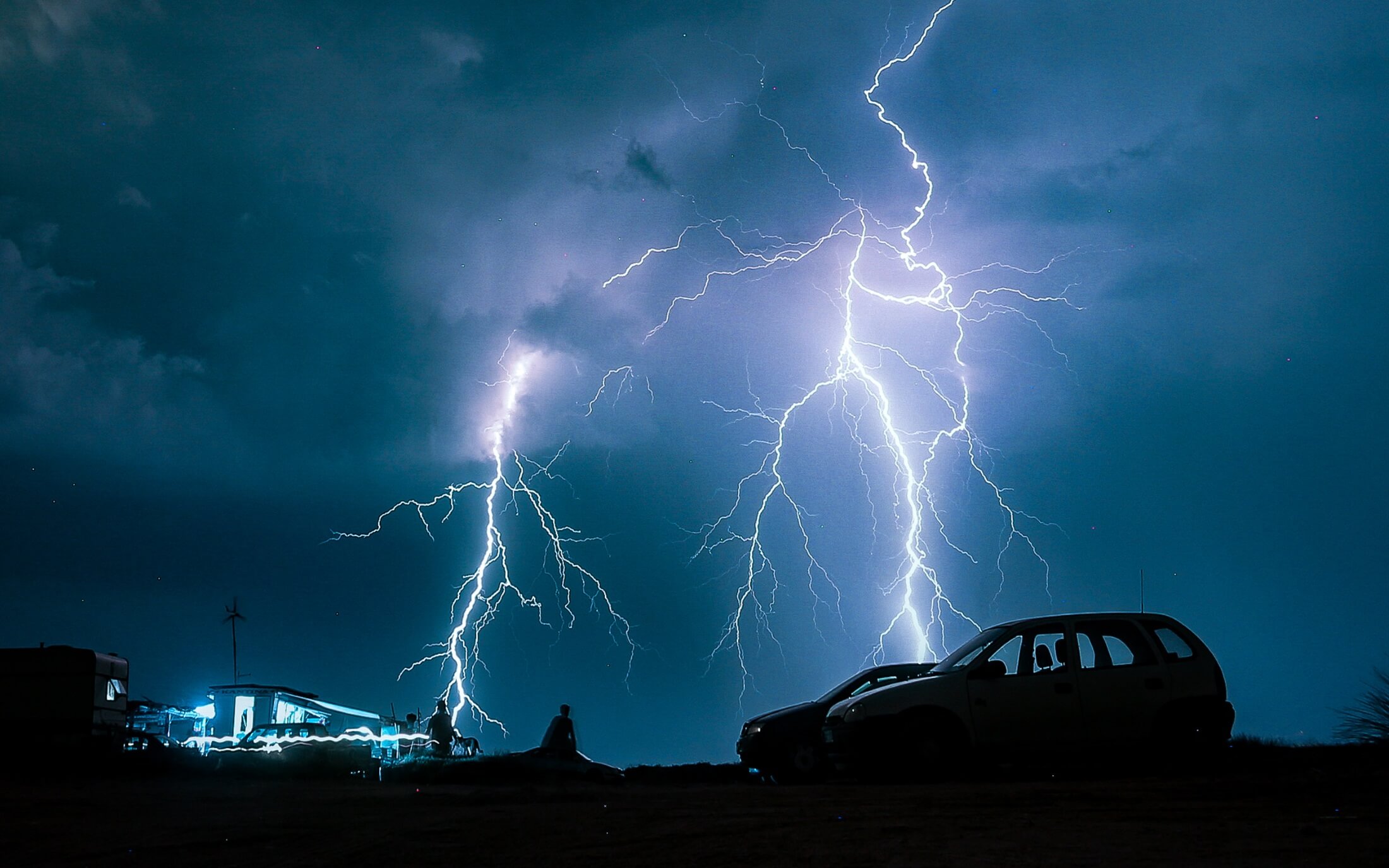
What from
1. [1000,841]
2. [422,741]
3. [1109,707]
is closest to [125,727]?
[422,741]

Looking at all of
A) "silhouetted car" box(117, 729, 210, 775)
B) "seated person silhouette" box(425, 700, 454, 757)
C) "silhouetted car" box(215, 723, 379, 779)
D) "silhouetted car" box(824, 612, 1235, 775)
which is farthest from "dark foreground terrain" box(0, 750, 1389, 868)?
"seated person silhouette" box(425, 700, 454, 757)

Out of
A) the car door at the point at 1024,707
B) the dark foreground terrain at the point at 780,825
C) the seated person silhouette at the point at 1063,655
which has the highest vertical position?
the seated person silhouette at the point at 1063,655

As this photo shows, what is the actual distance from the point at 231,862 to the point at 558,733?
28.4 feet

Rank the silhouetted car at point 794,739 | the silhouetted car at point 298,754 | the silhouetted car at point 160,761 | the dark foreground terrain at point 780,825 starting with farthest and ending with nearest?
the silhouetted car at point 298,754 → the silhouetted car at point 160,761 → the silhouetted car at point 794,739 → the dark foreground terrain at point 780,825

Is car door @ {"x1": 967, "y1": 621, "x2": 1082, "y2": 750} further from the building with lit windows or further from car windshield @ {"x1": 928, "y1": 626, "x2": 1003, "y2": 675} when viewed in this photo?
the building with lit windows

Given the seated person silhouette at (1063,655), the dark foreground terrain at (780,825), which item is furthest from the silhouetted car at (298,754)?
the seated person silhouette at (1063,655)

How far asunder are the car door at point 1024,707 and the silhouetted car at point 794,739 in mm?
2109

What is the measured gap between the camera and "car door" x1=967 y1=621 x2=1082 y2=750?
803cm

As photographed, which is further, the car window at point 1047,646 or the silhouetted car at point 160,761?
the silhouetted car at point 160,761

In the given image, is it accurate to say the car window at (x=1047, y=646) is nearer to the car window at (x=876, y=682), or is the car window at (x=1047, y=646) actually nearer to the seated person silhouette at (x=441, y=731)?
the car window at (x=876, y=682)

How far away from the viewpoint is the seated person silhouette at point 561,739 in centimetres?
1239

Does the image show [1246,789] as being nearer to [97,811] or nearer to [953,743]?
[953,743]

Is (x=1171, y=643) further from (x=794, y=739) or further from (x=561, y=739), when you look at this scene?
(x=561, y=739)

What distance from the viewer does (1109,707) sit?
805 cm
